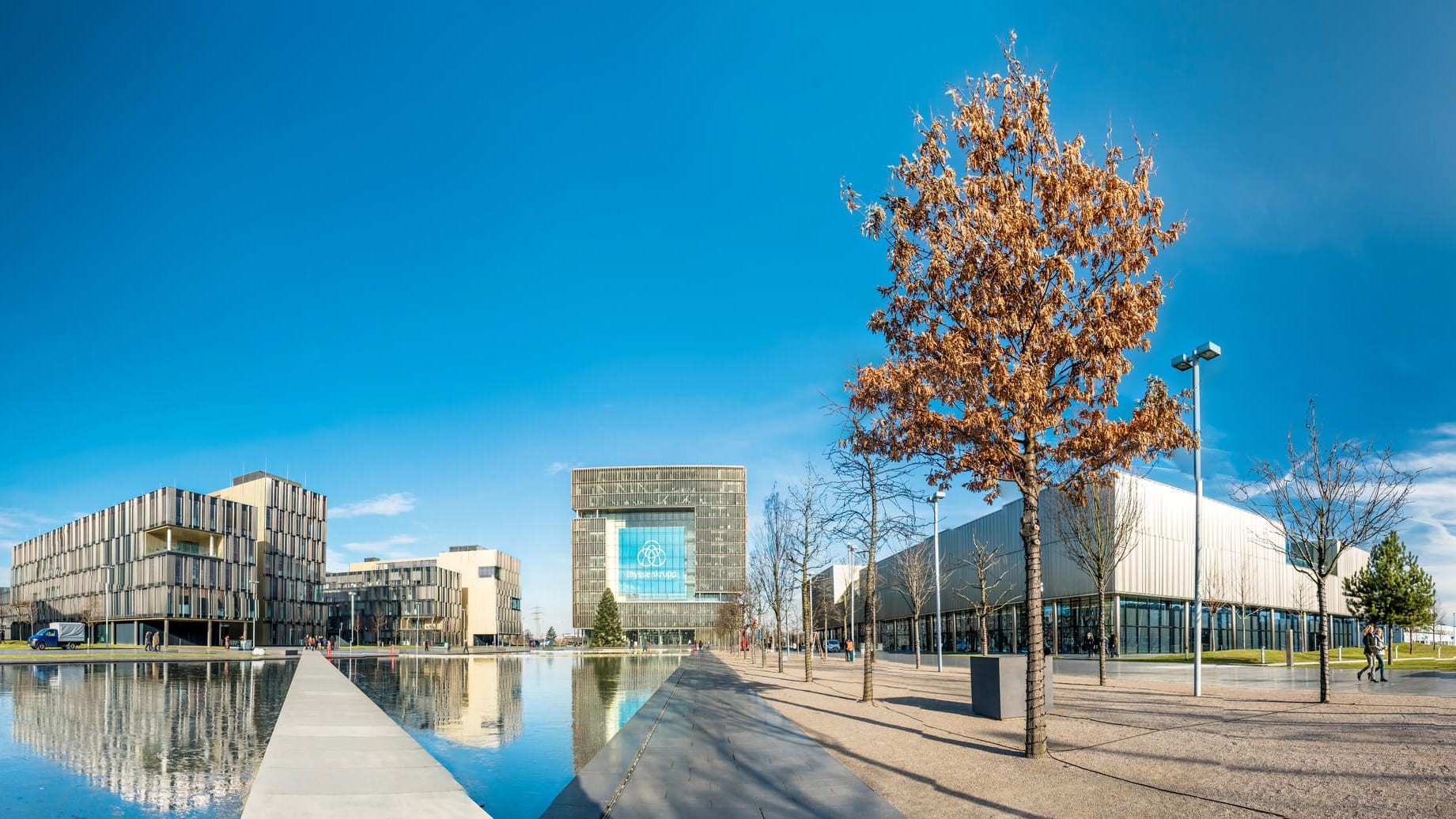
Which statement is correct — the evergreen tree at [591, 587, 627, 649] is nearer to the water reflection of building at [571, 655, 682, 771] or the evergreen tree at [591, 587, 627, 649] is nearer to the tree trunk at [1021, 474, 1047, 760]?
the water reflection of building at [571, 655, 682, 771]

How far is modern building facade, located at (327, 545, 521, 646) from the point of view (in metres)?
150

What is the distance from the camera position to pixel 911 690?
1019 inches

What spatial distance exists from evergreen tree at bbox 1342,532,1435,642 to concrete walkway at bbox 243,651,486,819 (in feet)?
227

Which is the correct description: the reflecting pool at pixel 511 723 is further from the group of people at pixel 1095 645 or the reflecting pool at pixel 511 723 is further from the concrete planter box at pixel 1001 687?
the group of people at pixel 1095 645

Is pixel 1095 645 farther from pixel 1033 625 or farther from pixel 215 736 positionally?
pixel 215 736

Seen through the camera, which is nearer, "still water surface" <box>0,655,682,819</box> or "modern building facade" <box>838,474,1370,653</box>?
"still water surface" <box>0,655,682,819</box>

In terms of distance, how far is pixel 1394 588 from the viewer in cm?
6372

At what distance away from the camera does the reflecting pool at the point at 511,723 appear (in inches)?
476

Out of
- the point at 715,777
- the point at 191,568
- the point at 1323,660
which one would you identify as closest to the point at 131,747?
the point at 715,777

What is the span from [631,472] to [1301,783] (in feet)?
548

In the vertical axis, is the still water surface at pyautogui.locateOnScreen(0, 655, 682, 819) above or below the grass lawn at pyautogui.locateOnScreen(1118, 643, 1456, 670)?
above

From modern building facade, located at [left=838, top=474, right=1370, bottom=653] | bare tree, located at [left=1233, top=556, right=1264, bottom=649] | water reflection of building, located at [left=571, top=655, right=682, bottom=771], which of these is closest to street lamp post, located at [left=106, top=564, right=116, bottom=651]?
water reflection of building, located at [left=571, top=655, right=682, bottom=771]

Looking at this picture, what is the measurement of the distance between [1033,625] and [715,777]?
199 inches

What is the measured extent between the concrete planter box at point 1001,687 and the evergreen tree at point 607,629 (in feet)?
383
